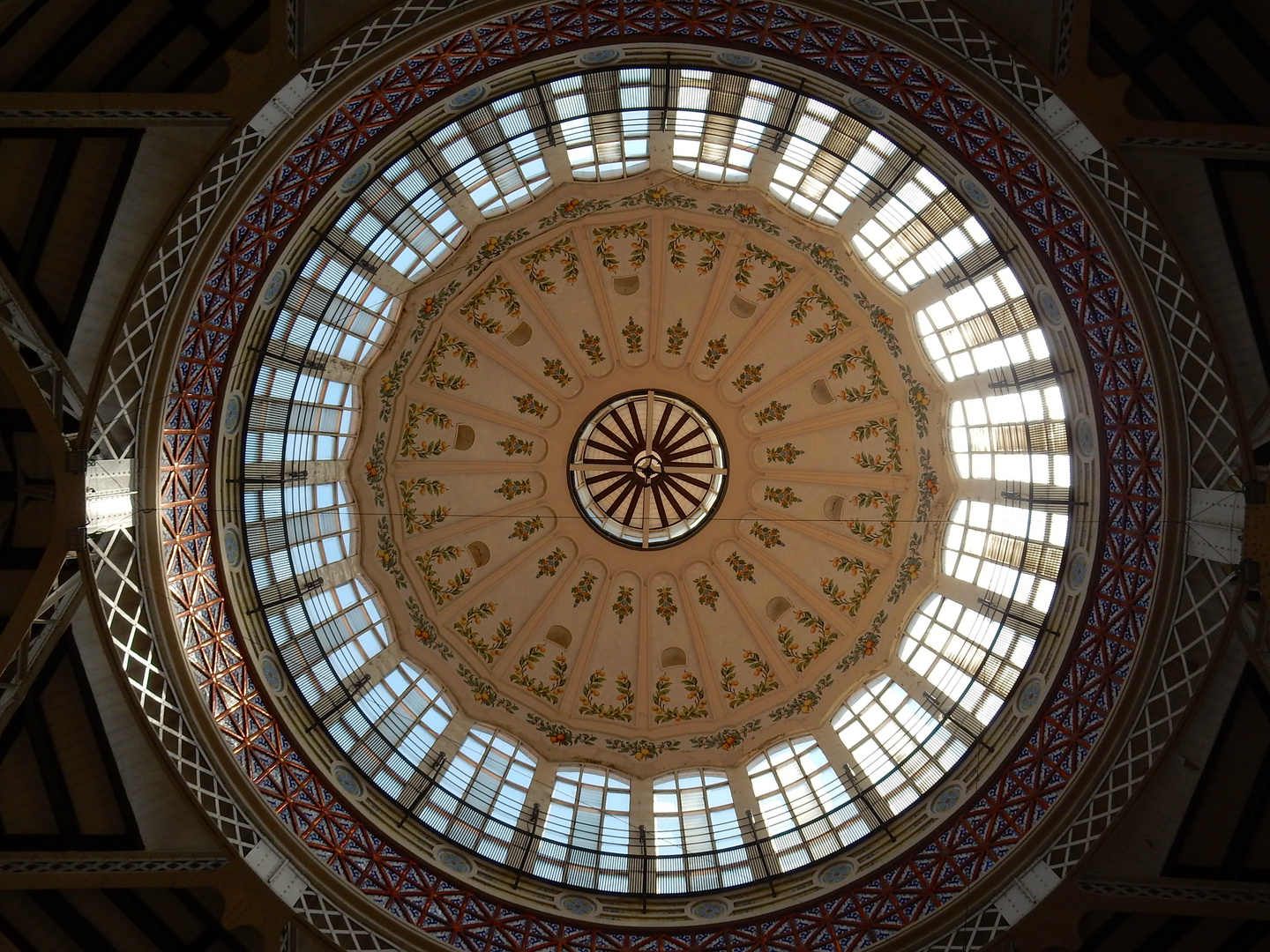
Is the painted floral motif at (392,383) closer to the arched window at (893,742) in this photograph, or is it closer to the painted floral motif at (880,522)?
the painted floral motif at (880,522)

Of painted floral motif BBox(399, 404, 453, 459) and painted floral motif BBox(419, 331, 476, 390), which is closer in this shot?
painted floral motif BBox(419, 331, 476, 390)

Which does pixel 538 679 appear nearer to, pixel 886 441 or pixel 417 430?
pixel 417 430

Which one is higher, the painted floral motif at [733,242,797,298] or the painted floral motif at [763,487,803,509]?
the painted floral motif at [733,242,797,298]

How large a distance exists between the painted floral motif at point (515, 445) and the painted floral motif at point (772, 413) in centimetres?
686

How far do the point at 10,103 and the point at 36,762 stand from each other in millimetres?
10358

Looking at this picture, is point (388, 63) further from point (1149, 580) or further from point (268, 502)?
point (1149, 580)

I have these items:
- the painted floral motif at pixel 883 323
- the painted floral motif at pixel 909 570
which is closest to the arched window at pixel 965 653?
the painted floral motif at pixel 909 570

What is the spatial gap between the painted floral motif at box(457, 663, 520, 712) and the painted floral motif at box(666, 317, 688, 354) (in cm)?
1093

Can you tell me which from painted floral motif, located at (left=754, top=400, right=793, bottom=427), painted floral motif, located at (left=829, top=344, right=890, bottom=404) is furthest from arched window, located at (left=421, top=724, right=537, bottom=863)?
painted floral motif, located at (left=829, top=344, right=890, bottom=404)

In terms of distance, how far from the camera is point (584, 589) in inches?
1102

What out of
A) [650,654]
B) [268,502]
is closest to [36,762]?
[268,502]

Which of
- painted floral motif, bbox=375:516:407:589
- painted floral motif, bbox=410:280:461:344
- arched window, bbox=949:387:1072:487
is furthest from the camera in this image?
painted floral motif, bbox=375:516:407:589

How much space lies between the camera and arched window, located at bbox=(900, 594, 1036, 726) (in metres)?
20.5

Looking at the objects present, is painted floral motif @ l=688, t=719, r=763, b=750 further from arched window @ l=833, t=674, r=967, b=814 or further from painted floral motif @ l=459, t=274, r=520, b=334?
painted floral motif @ l=459, t=274, r=520, b=334
